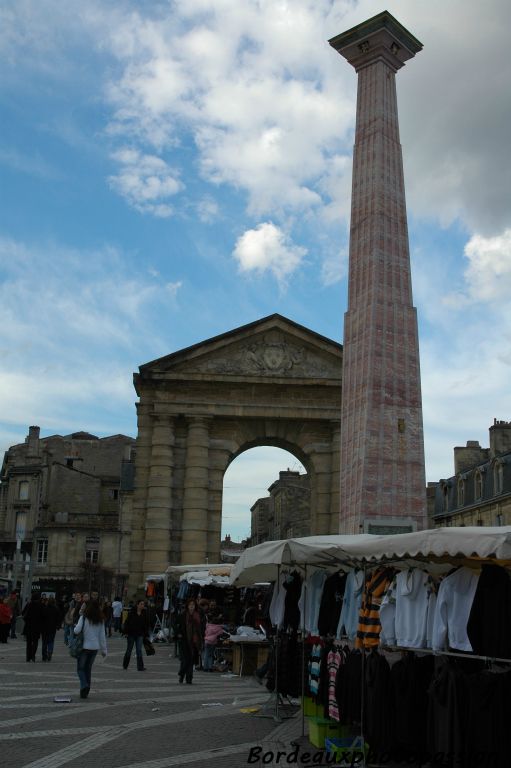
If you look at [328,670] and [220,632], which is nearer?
[328,670]

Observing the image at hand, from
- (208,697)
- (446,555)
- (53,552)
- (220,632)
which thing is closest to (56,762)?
(446,555)

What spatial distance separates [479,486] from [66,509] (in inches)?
1452

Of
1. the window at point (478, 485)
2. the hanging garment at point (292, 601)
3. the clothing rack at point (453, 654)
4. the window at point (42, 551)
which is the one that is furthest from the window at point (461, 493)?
the clothing rack at point (453, 654)

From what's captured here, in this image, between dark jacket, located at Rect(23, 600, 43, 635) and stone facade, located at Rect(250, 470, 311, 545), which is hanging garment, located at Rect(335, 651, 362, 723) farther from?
stone facade, located at Rect(250, 470, 311, 545)

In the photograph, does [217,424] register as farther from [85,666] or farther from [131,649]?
[85,666]

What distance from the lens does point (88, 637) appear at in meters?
13.0

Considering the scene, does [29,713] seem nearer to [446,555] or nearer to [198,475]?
[446,555]

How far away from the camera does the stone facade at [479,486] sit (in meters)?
37.2

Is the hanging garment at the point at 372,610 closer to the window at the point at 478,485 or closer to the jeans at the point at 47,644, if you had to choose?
the jeans at the point at 47,644

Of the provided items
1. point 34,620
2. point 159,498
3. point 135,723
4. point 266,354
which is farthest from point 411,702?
point 266,354

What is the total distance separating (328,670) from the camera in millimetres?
10211

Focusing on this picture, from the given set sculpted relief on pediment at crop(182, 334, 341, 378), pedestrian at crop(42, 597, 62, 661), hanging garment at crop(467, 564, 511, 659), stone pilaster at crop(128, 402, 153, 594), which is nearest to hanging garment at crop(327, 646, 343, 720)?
hanging garment at crop(467, 564, 511, 659)

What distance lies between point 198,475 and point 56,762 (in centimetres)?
2464

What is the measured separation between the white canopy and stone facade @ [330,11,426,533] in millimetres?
6136
